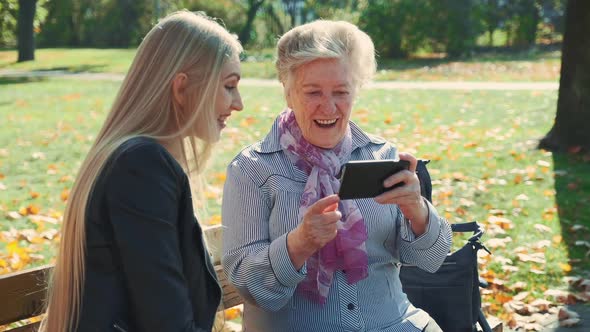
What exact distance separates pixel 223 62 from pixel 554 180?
5.96 metres

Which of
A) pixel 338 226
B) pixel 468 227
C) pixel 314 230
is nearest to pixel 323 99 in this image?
pixel 338 226

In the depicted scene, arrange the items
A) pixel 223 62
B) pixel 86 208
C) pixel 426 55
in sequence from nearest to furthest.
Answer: pixel 86 208 → pixel 223 62 → pixel 426 55

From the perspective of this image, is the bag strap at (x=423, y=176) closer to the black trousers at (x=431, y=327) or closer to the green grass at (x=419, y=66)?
the black trousers at (x=431, y=327)

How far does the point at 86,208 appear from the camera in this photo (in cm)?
224

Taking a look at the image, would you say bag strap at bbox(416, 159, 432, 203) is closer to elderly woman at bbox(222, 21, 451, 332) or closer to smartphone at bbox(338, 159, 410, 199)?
elderly woman at bbox(222, 21, 451, 332)

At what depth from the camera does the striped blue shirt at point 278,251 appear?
2.83m

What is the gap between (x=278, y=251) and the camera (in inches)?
108

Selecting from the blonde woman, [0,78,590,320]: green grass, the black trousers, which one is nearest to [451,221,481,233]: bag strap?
the black trousers

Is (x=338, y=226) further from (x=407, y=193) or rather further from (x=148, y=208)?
(x=148, y=208)

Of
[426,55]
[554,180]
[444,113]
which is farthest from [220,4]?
[554,180]

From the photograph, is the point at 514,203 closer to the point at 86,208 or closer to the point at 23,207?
the point at 23,207

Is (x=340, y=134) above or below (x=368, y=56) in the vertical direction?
below

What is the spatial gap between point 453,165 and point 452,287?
533 cm

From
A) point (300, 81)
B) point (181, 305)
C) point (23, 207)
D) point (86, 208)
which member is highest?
point (300, 81)
